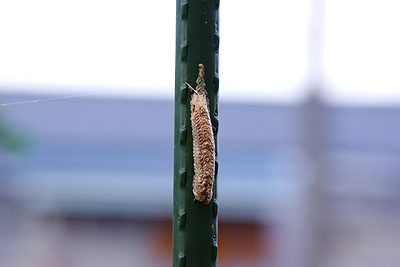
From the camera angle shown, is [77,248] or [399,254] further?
[77,248]

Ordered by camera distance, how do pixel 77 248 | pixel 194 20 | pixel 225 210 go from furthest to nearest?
pixel 77 248 → pixel 225 210 → pixel 194 20

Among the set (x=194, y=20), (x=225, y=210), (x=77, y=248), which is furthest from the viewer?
(x=77, y=248)

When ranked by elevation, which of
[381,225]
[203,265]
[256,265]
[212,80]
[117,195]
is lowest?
[256,265]

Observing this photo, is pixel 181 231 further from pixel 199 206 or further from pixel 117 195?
pixel 117 195

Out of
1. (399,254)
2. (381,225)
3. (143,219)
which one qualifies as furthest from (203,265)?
(381,225)

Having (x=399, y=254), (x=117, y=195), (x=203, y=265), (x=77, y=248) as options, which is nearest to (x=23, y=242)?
(x=77, y=248)

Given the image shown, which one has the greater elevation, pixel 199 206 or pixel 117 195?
pixel 199 206

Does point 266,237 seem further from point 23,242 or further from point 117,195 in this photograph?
point 23,242
